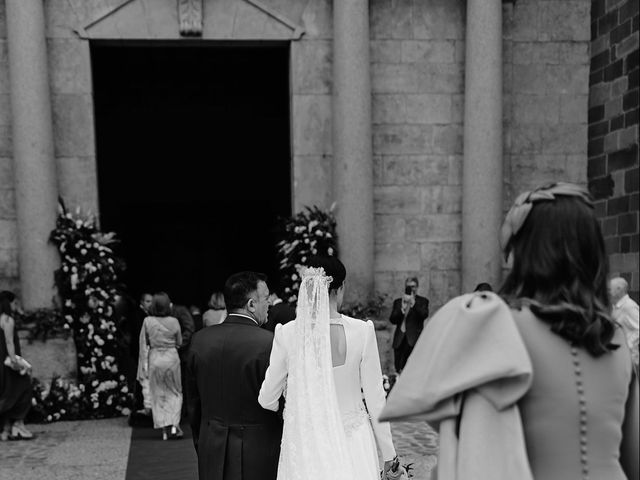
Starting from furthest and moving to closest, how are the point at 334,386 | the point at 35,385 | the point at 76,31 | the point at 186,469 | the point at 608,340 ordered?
the point at 76,31 → the point at 35,385 → the point at 186,469 → the point at 334,386 → the point at 608,340

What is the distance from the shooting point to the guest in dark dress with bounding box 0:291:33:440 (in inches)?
347

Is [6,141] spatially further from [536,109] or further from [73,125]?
[536,109]

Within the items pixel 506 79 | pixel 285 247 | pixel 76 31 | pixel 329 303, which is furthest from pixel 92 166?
pixel 329 303

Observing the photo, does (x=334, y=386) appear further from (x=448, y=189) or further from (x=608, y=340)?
(x=448, y=189)

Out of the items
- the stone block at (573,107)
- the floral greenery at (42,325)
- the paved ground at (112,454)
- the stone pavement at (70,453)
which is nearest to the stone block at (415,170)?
the stone block at (573,107)

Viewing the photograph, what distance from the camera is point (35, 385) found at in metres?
10.1

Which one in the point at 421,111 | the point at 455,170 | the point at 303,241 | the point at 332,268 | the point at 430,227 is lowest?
the point at 303,241

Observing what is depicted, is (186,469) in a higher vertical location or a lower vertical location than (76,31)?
lower

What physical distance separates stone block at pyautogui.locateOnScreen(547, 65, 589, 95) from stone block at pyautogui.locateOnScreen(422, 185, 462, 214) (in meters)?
2.22

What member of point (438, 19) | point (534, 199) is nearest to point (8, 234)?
point (438, 19)

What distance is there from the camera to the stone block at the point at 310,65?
11.4 m

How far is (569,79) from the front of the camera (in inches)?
469

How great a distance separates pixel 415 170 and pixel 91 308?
522cm

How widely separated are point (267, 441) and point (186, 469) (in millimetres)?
3577
